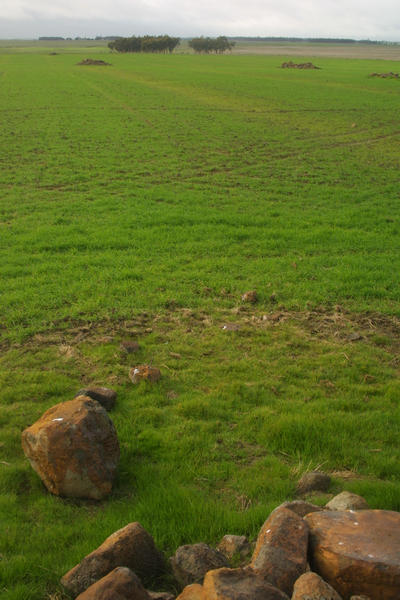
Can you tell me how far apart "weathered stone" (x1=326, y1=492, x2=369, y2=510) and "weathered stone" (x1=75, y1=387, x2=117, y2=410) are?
2917 mm

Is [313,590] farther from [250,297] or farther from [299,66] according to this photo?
[299,66]

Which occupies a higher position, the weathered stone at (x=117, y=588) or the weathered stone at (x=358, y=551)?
the weathered stone at (x=358, y=551)

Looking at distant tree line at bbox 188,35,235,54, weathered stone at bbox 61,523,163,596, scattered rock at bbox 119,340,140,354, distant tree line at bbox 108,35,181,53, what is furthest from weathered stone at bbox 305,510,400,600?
A: distant tree line at bbox 188,35,235,54

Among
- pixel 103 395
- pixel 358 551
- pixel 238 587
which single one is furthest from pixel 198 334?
pixel 238 587

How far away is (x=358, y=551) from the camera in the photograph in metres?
3.42

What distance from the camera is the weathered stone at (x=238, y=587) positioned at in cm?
310

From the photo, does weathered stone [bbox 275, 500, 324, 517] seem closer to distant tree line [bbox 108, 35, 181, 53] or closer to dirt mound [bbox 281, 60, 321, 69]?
dirt mound [bbox 281, 60, 321, 69]

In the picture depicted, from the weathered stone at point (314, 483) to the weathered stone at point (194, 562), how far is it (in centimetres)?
147

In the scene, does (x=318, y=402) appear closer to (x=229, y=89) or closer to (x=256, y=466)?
(x=256, y=466)

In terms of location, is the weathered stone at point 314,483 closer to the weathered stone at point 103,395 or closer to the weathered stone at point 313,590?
the weathered stone at point 313,590

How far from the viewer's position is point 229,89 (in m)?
51.2

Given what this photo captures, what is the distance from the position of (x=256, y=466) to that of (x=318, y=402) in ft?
4.96

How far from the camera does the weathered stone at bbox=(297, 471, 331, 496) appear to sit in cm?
499

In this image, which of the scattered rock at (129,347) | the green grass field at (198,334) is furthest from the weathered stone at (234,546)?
the scattered rock at (129,347)
